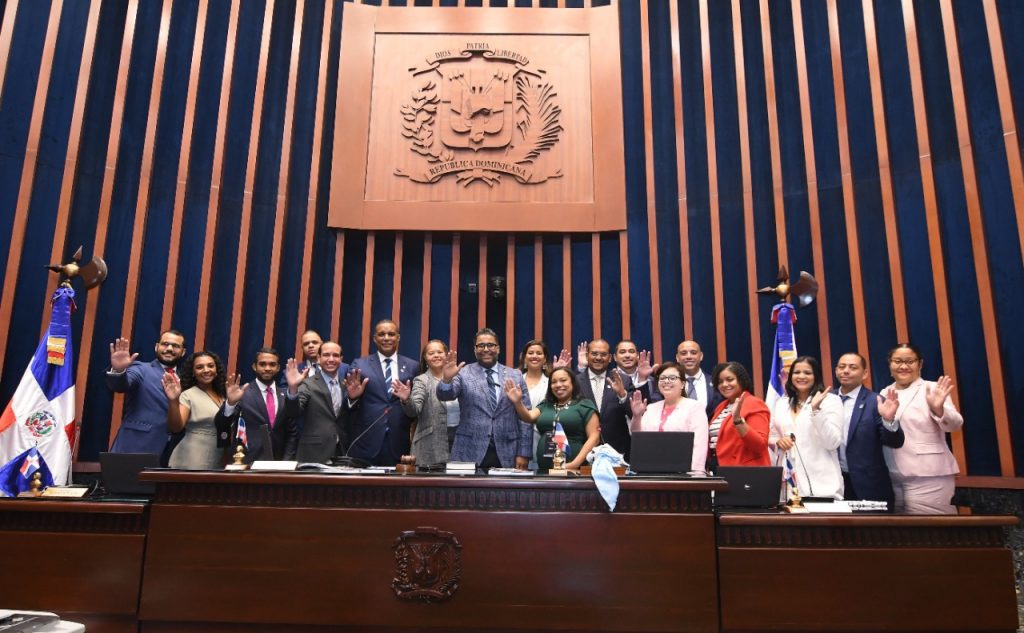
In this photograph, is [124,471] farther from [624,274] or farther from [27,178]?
[624,274]

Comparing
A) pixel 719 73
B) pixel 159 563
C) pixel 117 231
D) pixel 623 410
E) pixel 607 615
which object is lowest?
pixel 607 615

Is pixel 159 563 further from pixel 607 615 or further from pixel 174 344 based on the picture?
pixel 174 344

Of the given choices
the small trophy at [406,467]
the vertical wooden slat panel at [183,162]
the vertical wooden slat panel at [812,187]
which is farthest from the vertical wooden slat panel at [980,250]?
the vertical wooden slat panel at [183,162]

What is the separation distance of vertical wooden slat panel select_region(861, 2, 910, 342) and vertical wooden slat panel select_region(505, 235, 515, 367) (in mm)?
2202

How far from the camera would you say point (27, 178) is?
4516mm

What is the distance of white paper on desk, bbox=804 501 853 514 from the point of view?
2.25 m

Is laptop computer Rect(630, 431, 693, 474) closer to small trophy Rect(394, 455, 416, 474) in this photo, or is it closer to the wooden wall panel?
small trophy Rect(394, 455, 416, 474)

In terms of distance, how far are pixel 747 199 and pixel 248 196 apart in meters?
3.40

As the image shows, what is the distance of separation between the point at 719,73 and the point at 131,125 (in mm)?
4230

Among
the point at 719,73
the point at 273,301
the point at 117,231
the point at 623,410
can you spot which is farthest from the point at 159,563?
the point at 719,73

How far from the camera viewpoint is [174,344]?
3.58m

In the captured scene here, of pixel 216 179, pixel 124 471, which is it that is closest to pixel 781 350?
pixel 124 471

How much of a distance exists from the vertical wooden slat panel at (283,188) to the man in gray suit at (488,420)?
1.84 meters

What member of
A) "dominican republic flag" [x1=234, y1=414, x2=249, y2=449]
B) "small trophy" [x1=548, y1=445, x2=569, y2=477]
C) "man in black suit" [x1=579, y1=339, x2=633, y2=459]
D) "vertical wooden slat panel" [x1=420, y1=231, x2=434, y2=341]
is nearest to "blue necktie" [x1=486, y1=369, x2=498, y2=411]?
"man in black suit" [x1=579, y1=339, x2=633, y2=459]
